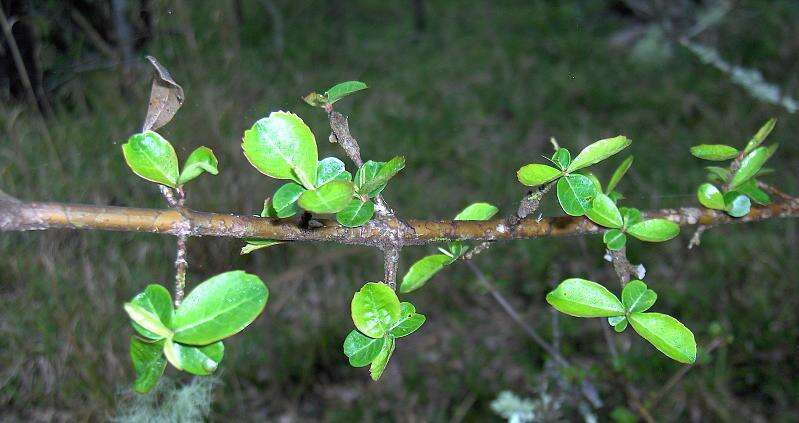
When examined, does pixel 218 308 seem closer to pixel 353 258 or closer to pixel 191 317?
pixel 191 317

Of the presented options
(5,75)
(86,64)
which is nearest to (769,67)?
(86,64)

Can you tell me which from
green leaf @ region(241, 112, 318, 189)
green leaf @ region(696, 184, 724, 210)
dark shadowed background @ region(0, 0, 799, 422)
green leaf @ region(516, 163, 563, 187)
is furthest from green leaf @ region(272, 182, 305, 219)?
dark shadowed background @ region(0, 0, 799, 422)

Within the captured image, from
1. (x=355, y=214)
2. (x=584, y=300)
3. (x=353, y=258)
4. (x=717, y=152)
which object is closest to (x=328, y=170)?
(x=355, y=214)

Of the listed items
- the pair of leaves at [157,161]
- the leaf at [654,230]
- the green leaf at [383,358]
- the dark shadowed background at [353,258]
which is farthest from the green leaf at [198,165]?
the dark shadowed background at [353,258]

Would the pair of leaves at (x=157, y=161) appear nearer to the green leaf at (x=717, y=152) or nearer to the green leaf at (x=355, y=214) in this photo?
the green leaf at (x=355, y=214)

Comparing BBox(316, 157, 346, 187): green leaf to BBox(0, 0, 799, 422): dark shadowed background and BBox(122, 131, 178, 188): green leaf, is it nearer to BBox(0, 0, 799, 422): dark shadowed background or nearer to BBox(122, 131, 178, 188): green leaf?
BBox(122, 131, 178, 188): green leaf
